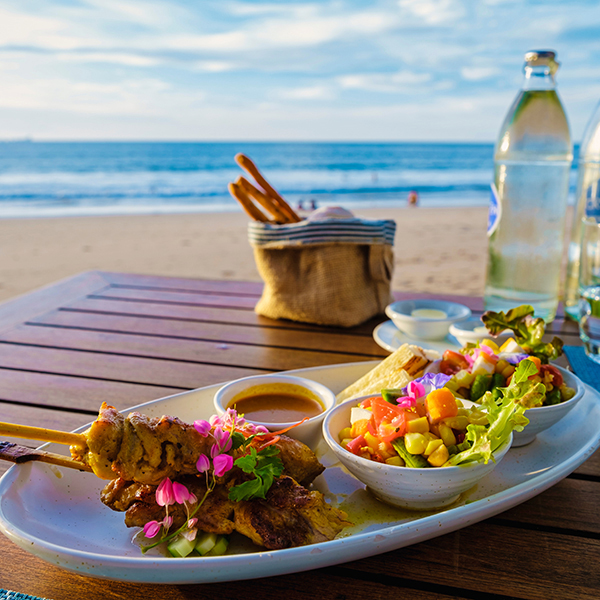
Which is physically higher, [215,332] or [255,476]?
[255,476]

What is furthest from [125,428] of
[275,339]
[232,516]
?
[275,339]

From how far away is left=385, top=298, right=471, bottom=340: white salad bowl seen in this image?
6.77ft

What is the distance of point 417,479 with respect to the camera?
1002mm

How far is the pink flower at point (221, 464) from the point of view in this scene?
1.00 metres

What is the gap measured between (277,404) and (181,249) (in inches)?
376

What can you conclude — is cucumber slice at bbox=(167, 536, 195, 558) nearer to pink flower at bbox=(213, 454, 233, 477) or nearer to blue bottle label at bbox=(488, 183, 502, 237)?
pink flower at bbox=(213, 454, 233, 477)

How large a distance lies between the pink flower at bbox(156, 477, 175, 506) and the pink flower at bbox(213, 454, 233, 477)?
0.29 ft

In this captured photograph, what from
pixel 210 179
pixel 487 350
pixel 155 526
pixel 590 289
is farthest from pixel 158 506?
pixel 210 179

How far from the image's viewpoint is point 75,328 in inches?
93.7

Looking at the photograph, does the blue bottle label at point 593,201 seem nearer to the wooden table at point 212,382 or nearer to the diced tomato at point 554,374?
the wooden table at point 212,382

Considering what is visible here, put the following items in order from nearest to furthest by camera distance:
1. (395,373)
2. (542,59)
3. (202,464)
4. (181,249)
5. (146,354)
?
(202,464) → (395,373) → (146,354) → (542,59) → (181,249)

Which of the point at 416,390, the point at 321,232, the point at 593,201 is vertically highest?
the point at 593,201

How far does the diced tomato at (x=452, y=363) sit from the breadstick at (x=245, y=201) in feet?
3.74

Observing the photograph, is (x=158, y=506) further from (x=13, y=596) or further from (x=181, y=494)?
(x=13, y=596)
